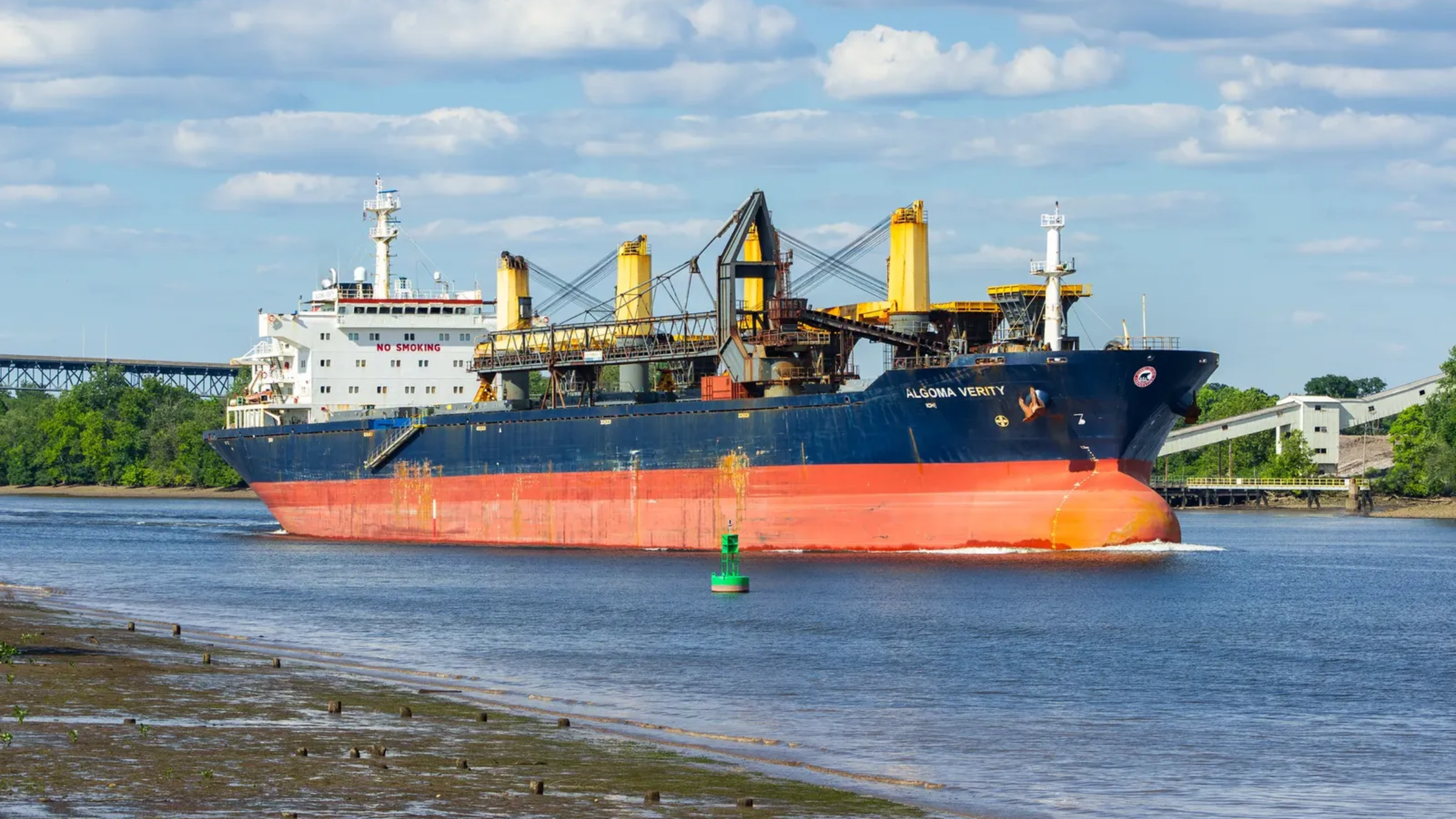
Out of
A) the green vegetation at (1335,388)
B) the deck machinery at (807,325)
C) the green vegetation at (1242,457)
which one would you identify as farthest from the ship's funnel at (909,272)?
the green vegetation at (1335,388)

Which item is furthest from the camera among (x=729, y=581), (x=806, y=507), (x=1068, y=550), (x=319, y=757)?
(x=806, y=507)

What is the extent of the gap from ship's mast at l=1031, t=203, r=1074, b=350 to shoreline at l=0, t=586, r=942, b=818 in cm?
2382

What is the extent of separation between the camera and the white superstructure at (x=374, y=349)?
59.7 meters

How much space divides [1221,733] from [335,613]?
58.9ft

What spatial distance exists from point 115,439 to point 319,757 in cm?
12325

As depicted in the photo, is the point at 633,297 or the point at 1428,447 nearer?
the point at 633,297

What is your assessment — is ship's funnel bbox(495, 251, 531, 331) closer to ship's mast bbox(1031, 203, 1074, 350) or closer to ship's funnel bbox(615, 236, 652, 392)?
ship's funnel bbox(615, 236, 652, 392)

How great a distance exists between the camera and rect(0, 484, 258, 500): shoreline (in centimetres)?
11906

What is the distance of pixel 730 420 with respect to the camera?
43344mm

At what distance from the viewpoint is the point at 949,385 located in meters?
39.4

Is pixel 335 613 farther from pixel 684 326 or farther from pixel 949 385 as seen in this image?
pixel 684 326

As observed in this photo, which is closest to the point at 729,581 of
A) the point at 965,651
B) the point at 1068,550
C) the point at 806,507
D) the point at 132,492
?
the point at 806,507

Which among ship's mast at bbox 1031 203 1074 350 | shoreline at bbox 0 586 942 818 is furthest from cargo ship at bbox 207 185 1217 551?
shoreline at bbox 0 586 942 818

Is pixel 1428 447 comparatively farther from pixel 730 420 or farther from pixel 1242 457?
pixel 730 420
